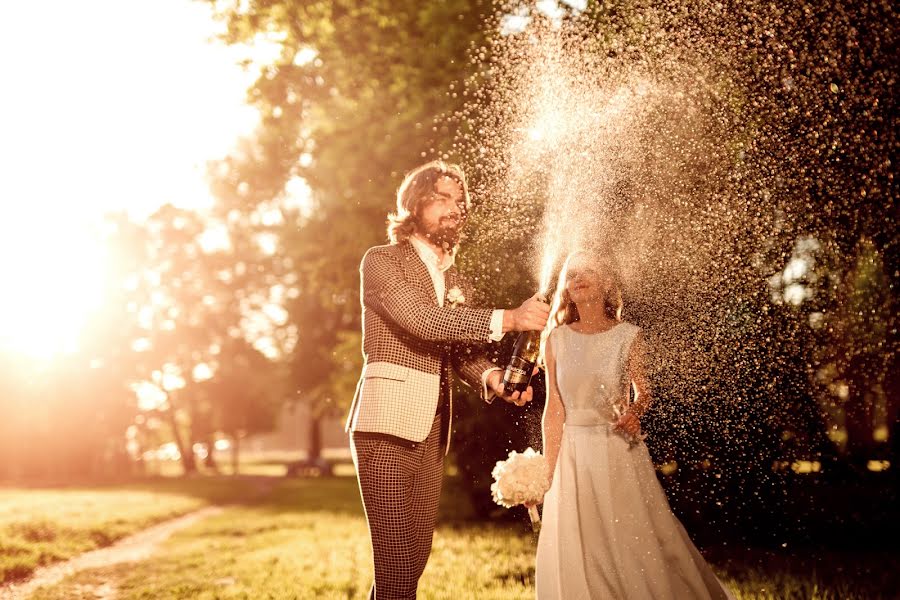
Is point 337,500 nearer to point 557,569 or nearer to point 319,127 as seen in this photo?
point 319,127

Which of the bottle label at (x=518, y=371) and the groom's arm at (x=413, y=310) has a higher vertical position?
the groom's arm at (x=413, y=310)

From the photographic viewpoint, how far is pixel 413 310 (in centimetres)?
406

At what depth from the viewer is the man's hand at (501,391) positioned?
175 inches

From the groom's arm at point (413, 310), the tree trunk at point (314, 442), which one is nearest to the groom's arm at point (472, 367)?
the groom's arm at point (413, 310)

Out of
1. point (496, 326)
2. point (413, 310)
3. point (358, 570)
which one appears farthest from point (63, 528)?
point (496, 326)

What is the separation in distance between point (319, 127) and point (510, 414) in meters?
6.44

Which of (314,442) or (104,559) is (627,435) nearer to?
(104,559)

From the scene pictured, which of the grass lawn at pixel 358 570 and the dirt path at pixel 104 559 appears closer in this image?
the grass lawn at pixel 358 570

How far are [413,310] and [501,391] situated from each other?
73cm

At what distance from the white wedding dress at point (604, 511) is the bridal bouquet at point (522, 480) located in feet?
1.15

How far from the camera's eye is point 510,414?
12.1 m

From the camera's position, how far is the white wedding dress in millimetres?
4988

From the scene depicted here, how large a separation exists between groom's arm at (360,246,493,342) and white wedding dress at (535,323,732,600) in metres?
1.43

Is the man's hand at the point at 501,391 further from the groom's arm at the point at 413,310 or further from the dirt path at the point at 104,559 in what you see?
the dirt path at the point at 104,559
